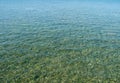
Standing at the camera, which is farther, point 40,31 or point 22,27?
point 22,27

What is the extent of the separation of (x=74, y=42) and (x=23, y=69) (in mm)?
13037

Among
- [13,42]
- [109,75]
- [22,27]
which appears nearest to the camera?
[109,75]

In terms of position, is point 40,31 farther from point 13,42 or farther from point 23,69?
point 23,69

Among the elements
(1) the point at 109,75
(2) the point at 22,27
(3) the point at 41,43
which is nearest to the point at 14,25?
(2) the point at 22,27

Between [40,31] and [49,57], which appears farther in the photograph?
[40,31]

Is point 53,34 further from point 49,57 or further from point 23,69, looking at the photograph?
point 23,69

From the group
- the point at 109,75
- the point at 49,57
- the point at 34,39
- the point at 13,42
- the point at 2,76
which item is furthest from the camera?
the point at 34,39

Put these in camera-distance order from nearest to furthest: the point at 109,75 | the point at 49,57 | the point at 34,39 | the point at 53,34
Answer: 1. the point at 109,75
2. the point at 49,57
3. the point at 34,39
4. the point at 53,34

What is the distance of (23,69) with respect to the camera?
22.4 meters

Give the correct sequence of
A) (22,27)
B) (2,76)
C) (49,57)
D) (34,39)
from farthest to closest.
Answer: (22,27)
(34,39)
(49,57)
(2,76)

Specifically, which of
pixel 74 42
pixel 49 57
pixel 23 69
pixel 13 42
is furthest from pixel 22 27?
pixel 23 69

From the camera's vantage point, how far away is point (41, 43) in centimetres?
3175

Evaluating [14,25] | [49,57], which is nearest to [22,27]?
[14,25]

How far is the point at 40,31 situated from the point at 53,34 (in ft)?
11.0
